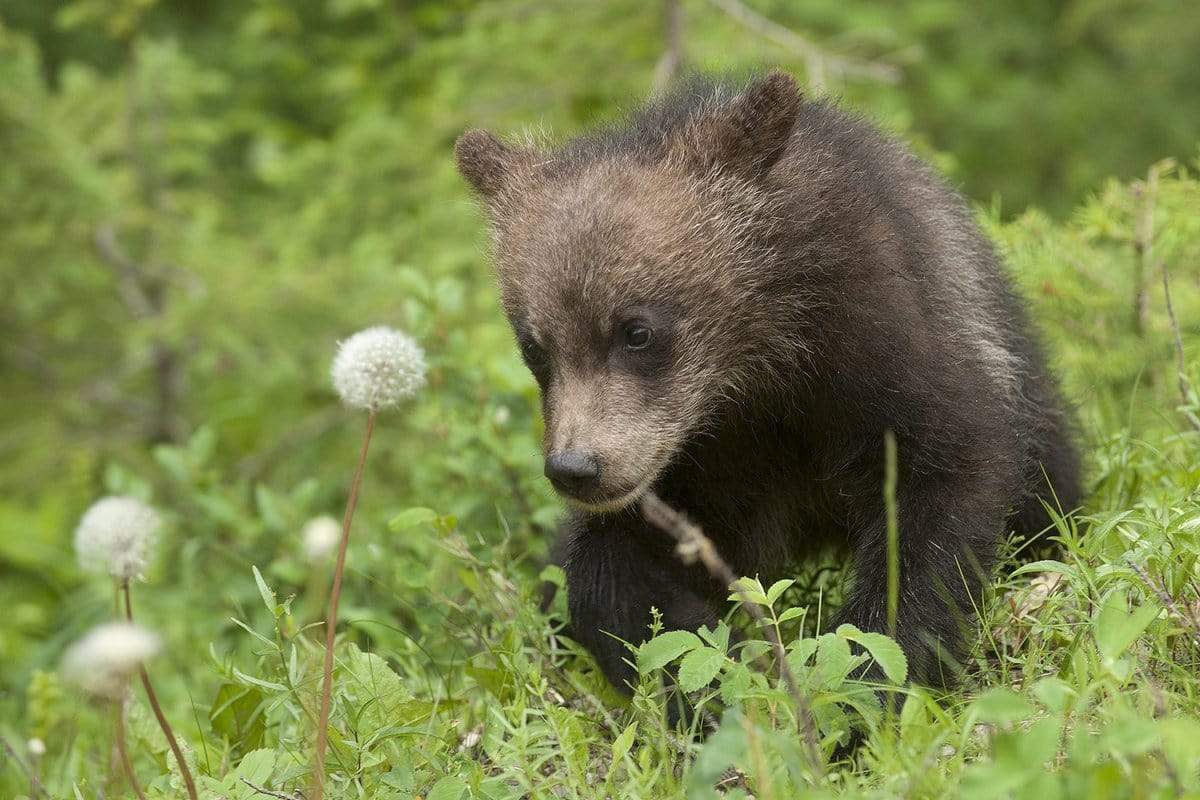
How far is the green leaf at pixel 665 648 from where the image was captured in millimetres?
2891

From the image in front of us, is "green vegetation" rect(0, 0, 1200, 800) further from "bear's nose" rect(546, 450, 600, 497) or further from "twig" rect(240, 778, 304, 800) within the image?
"bear's nose" rect(546, 450, 600, 497)

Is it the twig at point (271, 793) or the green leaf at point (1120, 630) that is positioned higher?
the green leaf at point (1120, 630)

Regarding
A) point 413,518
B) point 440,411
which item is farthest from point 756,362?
point 440,411

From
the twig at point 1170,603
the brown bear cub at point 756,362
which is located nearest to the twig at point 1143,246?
the brown bear cub at point 756,362

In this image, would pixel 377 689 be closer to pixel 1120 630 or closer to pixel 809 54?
pixel 1120 630

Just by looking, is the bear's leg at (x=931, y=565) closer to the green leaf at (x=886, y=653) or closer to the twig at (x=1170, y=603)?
the twig at (x=1170, y=603)

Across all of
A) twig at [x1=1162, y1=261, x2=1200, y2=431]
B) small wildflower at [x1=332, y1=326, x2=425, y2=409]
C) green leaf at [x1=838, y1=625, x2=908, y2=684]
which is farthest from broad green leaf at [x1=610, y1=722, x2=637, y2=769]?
twig at [x1=1162, y1=261, x2=1200, y2=431]

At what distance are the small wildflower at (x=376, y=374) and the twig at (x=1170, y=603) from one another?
1.74m

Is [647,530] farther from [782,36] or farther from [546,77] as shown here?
[546,77]

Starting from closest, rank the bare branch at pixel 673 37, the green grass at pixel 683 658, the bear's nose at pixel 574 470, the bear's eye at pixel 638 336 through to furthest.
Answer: the green grass at pixel 683 658
the bear's nose at pixel 574 470
the bear's eye at pixel 638 336
the bare branch at pixel 673 37

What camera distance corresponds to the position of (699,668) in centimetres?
279

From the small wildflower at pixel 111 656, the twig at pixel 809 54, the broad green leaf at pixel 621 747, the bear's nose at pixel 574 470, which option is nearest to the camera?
the small wildflower at pixel 111 656

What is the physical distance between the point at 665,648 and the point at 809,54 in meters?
5.48

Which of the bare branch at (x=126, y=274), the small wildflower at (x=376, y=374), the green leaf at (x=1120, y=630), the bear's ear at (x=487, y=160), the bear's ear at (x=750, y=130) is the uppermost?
the bear's ear at (x=750, y=130)
